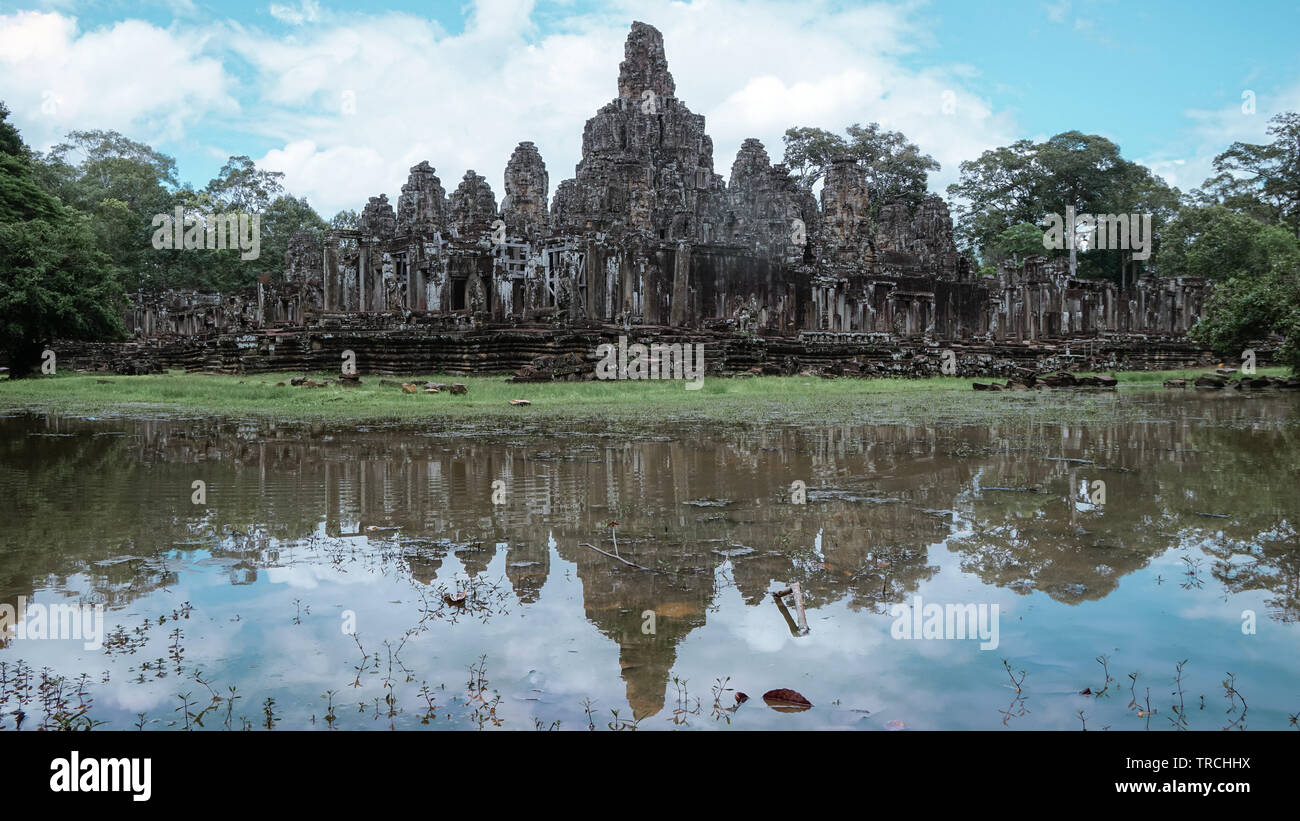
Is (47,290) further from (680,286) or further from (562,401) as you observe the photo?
(680,286)

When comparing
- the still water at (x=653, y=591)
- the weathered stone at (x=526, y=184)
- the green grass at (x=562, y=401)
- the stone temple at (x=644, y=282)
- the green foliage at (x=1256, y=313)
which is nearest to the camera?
the still water at (x=653, y=591)

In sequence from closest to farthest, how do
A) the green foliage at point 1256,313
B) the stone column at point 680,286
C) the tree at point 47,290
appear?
1. the green foliage at point 1256,313
2. the tree at point 47,290
3. the stone column at point 680,286

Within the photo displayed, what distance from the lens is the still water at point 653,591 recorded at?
2.81 m

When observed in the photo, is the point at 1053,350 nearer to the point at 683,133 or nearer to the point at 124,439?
the point at 683,133

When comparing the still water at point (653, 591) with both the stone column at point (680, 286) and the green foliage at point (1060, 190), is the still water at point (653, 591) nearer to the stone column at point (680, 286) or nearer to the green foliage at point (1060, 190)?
the stone column at point (680, 286)

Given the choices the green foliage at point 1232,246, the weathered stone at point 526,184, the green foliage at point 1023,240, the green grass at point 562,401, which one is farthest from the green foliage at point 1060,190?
the green grass at point 562,401

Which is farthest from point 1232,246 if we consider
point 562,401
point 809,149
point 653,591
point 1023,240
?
point 653,591

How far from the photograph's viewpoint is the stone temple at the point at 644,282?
2248cm

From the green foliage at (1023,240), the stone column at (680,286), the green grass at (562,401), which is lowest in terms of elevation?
the green grass at (562,401)

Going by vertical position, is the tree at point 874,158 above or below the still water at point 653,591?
above

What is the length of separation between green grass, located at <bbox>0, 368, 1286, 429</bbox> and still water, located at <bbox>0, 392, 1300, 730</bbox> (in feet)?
15.4

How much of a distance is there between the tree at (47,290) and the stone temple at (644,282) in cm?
273

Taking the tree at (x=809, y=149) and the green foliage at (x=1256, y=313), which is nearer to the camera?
the green foliage at (x=1256, y=313)
